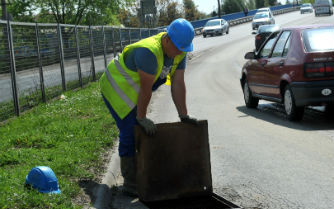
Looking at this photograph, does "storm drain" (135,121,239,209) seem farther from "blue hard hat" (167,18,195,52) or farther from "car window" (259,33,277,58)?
"car window" (259,33,277,58)

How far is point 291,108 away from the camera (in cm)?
987

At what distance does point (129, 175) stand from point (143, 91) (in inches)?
36.4

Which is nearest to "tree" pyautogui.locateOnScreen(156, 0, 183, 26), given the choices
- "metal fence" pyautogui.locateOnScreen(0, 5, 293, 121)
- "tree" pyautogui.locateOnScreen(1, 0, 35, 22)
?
"tree" pyautogui.locateOnScreen(1, 0, 35, 22)

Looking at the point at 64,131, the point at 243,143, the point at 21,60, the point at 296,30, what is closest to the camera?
the point at 243,143

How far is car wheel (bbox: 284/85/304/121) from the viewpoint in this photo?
32.0 feet

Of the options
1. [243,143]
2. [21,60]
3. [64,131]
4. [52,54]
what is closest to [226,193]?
[243,143]

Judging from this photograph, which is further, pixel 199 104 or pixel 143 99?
pixel 199 104

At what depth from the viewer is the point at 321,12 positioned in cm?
7150

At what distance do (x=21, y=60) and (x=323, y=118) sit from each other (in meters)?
5.95

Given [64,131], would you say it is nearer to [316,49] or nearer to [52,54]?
[316,49]

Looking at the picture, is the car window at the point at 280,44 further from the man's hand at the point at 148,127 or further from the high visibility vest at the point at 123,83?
the man's hand at the point at 148,127

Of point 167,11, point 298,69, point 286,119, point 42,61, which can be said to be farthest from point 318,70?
point 167,11

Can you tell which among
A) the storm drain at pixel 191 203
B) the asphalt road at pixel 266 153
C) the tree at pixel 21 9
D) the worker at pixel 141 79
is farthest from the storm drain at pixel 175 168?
the tree at pixel 21 9

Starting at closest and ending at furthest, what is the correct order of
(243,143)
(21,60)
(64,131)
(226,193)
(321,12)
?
(226,193), (243,143), (64,131), (21,60), (321,12)
